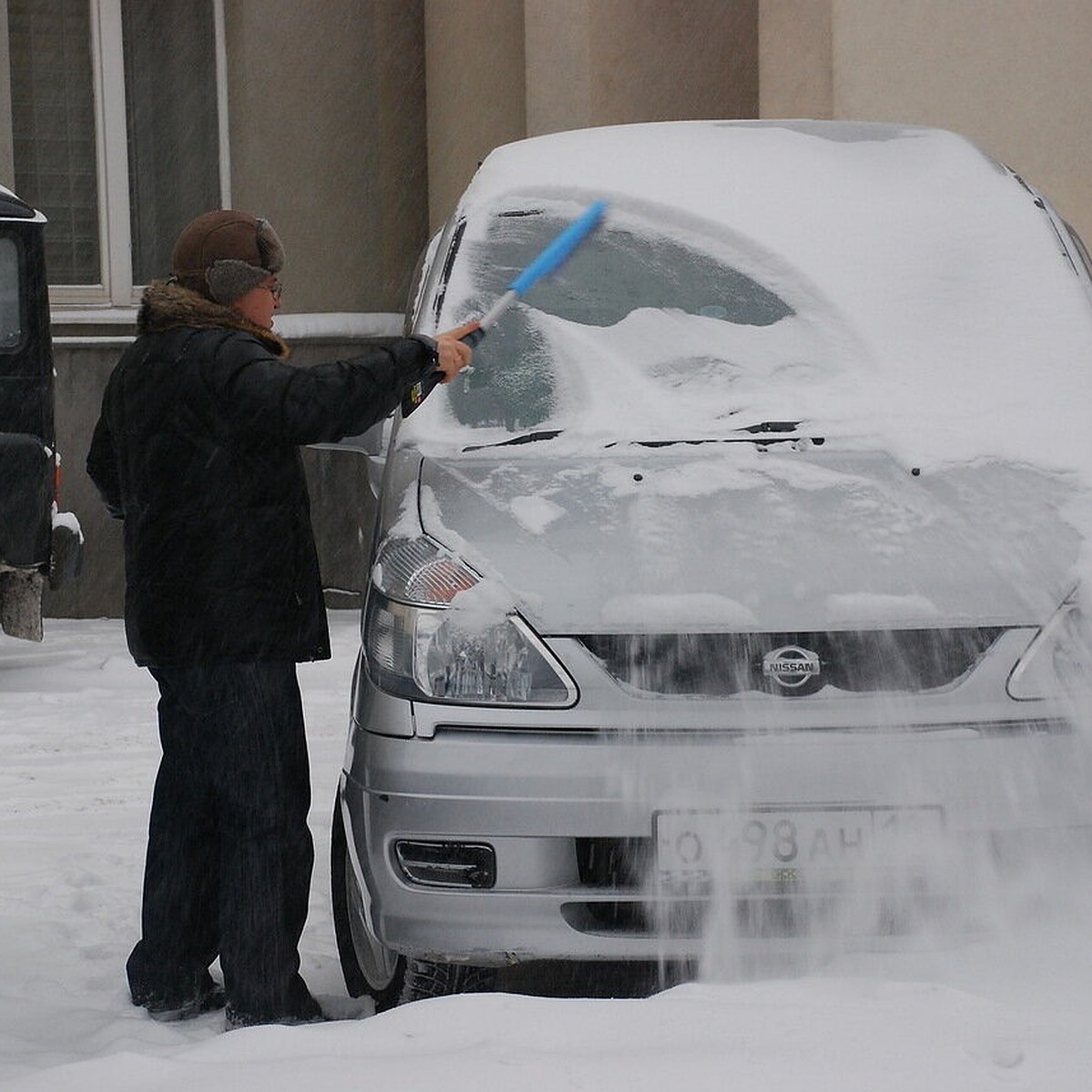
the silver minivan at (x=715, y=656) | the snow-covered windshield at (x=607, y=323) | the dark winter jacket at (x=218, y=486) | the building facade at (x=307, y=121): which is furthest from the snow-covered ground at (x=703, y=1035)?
the building facade at (x=307, y=121)

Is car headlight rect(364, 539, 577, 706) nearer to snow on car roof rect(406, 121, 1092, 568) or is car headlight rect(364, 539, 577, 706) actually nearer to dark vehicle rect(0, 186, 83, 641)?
snow on car roof rect(406, 121, 1092, 568)

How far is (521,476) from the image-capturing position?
316 cm

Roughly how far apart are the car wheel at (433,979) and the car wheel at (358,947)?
2 centimetres

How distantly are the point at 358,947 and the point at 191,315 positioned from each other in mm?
1236

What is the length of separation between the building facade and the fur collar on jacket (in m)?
6.17

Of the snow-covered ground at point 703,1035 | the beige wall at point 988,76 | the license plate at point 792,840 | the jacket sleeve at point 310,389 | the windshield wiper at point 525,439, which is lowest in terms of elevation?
the snow-covered ground at point 703,1035

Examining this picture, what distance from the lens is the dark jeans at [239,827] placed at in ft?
10.7

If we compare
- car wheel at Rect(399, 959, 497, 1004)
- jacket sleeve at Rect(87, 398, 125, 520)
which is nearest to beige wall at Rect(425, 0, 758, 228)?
jacket sleeve at Rect(87, 398, 125, 520)

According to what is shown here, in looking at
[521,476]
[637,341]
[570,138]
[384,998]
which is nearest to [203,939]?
[384,998]

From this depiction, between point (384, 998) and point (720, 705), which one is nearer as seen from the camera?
point (720, 705)

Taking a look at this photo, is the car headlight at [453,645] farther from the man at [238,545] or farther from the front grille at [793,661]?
the man at [238,545]

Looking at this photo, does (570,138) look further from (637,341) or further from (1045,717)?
(1045,717)

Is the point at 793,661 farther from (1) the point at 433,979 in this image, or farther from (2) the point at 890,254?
(2) the point at 890,254

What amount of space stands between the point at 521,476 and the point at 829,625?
2.17 ft
